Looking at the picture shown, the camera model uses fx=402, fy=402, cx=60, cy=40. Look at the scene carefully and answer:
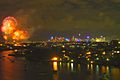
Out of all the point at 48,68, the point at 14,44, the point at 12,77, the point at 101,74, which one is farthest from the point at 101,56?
the point at 14,44

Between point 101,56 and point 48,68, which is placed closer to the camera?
point 48,68

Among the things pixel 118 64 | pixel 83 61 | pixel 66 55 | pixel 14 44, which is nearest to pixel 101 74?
pixel 118 64

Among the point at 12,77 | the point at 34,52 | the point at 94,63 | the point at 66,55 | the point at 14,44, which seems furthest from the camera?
the point at 14,44

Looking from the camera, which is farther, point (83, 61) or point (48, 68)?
point (83, 61)

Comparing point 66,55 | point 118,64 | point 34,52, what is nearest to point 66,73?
point 118,64

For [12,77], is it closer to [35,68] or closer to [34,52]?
[35,68]

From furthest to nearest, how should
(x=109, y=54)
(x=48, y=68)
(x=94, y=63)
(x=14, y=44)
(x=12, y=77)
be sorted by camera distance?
(x=14, y=44)
(x=109, y=54)
(x=94, y=63)
(x=48, y=68)
(x=12, y=77)

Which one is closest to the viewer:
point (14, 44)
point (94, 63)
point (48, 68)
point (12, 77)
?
point (12, 77)

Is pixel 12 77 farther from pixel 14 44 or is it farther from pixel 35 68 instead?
pixel 14 44

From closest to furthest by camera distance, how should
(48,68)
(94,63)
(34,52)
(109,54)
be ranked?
1. (48,68)
2. (94,63)
3. (109,54)
4. (34,52)
